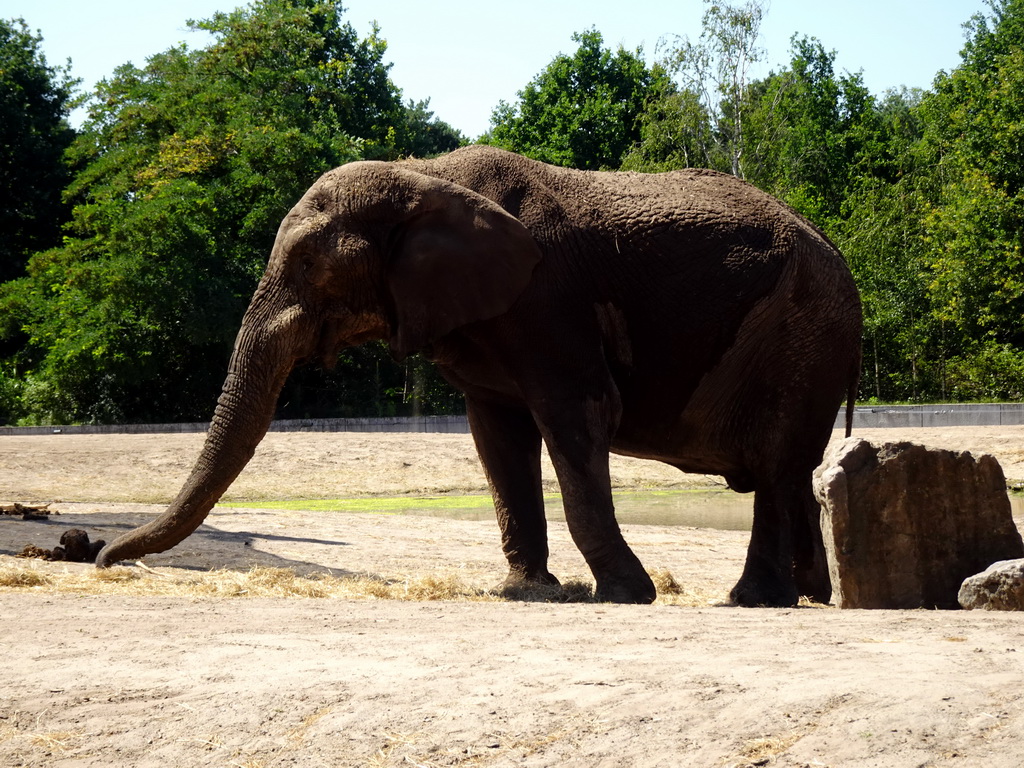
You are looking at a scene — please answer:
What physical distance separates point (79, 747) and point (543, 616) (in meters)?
2.90

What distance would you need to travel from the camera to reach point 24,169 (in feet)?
158

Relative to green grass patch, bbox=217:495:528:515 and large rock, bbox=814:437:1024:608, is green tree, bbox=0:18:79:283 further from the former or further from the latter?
large rock, bbox=814:437:1024:608

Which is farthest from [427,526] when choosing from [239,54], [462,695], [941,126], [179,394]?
[941,126]

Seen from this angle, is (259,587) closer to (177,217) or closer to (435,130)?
(177,217)

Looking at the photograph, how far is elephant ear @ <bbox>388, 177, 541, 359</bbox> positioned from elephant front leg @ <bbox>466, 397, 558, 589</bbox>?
3.65ft

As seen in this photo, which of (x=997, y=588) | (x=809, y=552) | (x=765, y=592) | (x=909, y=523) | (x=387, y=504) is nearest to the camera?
(x=997, y=588)

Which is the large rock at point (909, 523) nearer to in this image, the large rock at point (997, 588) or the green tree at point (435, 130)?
the large rock at point (997, 588)

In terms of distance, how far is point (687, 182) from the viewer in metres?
9.60

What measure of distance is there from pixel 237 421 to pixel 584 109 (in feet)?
169

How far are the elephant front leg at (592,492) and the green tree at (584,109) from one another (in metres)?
48.9

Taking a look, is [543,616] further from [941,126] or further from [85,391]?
[941,126]

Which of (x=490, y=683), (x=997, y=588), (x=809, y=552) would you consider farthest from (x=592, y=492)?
(x=490, y=683)

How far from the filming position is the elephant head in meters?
8.85

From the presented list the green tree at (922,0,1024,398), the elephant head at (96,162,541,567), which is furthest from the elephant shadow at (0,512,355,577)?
the green tree at (922,0,1024,398)
